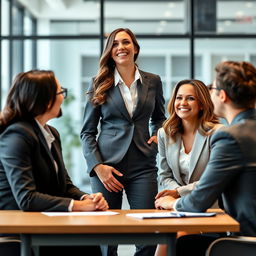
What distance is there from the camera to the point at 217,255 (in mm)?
2867

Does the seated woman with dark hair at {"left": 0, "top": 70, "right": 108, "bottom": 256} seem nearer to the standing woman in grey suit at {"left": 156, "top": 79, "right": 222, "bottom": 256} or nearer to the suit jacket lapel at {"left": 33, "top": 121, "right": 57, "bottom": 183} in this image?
the suit jacket lapel at {"left": 33, "top": 121, "right": 57, "bottom": 183}

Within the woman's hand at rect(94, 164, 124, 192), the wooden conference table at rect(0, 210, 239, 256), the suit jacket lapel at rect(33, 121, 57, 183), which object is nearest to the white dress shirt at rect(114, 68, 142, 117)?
the woman's hand at rect(94, 164, 124, 192)

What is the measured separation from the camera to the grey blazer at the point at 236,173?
9.59ft

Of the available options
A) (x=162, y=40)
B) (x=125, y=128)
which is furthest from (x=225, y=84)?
A: (x=162, y=40)

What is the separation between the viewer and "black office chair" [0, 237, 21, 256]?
291 cm

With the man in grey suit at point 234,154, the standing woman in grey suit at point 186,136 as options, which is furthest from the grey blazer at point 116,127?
the man in grey suit at point 234,154

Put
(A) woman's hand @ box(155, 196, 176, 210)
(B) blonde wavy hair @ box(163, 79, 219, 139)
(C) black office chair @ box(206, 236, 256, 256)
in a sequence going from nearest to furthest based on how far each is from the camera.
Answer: (C) black office chair @ box(206, 236, 256, 256) < (A) woman's hand @ box(155, 196, 176, 210) < (B) blonde wavy hair @ box(163, 79, 219, 139)

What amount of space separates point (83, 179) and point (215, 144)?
458 centimetres

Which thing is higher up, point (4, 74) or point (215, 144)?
point (4, 74)

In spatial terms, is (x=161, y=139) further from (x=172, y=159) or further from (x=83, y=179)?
(x=83, y=179)

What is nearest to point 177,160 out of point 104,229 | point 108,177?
point 108,177

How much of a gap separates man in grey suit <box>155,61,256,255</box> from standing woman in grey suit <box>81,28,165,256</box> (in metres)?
1.12

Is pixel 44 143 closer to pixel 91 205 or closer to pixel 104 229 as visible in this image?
pixel 91 205

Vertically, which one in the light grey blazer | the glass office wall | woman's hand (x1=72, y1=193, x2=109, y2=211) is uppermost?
the glass office wall
